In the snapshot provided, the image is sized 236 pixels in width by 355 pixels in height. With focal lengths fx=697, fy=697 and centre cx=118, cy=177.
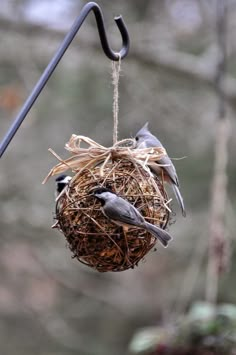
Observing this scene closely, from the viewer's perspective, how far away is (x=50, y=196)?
9805 mm

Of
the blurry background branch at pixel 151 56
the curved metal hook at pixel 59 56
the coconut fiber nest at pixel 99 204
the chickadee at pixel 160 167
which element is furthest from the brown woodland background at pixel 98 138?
the curved metal hook at pixel 59 56

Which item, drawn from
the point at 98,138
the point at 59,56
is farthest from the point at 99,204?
the point at 98,138

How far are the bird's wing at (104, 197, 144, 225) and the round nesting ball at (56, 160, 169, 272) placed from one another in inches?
3.5

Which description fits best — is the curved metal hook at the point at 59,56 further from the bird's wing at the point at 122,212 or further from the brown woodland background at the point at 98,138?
the brown woodland background at the point at 98,138

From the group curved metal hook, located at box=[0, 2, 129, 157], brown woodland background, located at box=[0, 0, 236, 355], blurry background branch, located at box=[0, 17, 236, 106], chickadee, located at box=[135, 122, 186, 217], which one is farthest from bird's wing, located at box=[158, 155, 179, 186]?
blurry background branch, located at box=[0, 17, 236, 106]

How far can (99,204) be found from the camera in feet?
8.93

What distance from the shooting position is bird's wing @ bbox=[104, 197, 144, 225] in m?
2.59

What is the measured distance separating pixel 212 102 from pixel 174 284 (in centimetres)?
356

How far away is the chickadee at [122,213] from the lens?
260 centimetres

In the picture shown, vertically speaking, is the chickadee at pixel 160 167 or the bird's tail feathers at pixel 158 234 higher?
the chickadee at pixel 160 167

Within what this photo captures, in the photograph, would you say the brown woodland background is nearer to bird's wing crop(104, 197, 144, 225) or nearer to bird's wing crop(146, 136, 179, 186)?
bird's wing crop(146, 136, 179, 186)

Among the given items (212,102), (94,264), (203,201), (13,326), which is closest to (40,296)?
(13,326)

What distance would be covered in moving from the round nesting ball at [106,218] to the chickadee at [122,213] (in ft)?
0.21

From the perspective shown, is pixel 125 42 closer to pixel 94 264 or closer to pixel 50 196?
pixel 94 264
